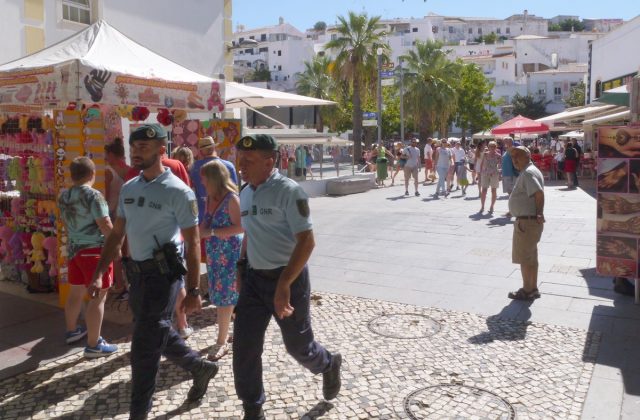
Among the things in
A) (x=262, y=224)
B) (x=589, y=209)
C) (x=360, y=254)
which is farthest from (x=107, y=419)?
(x=589, y=209)

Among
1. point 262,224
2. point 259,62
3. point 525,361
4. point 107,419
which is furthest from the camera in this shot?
point 259,62

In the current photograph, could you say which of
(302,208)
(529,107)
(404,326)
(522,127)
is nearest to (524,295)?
(404,326)

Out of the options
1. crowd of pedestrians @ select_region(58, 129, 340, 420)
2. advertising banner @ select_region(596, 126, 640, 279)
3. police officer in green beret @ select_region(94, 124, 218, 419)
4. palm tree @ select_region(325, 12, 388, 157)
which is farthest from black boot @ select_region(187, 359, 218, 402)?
palm tree @ select_region(325, 12, 388, 157)

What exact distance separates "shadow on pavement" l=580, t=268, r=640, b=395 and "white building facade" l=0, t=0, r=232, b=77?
459 inches

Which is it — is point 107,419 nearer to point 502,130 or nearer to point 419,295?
point 419,295

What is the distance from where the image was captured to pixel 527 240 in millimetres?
6031

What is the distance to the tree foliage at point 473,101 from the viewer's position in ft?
178

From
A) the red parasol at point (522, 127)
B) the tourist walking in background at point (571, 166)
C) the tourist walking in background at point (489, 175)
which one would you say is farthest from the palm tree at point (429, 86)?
the tourist walking in background at point (489, 175)

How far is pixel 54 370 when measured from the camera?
4406 mm

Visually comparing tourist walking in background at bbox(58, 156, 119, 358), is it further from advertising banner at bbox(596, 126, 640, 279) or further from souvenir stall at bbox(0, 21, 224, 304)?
advertising banner at bbox(596, 126, 640, 279)

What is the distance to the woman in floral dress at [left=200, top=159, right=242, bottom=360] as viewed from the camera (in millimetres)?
4441

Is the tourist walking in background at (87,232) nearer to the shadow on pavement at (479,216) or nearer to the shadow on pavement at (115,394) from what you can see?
the shadow on pavement at (115,394)

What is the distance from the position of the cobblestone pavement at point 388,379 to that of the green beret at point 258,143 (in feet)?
5.42

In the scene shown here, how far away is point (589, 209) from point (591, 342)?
29.9 feet
